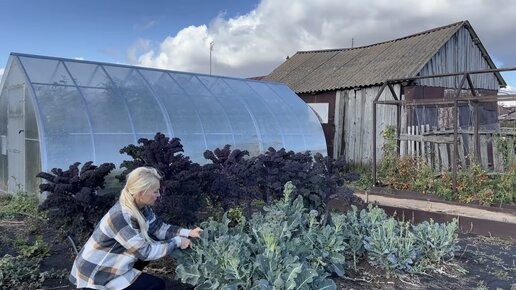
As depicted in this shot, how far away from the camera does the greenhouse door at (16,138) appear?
735cm

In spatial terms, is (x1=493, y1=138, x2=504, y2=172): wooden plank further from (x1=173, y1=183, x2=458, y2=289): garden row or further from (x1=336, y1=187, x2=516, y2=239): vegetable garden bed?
(x1=173, y1=183, x2=458, y2=289): garden row

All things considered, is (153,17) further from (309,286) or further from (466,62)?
(466,62)

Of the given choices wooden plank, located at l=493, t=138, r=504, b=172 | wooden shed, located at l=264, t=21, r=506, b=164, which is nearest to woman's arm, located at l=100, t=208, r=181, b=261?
wooden plank, located at l=493, t=138, r=504, b=172

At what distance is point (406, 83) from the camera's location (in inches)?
443

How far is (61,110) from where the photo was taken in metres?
6.90

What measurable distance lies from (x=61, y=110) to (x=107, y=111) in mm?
750

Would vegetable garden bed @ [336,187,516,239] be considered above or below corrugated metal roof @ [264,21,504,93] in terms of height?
below

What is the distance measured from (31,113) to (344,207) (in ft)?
17.4

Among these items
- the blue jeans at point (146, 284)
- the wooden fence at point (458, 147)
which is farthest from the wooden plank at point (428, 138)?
the blue jeans at point (146, 284)

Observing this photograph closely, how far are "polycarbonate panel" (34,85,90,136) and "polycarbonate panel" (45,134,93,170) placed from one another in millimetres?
112

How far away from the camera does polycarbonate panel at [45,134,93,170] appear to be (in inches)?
252

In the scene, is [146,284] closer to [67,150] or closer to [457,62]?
[67,150]

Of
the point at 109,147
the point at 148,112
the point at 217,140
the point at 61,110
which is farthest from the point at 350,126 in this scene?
the point at 61,110

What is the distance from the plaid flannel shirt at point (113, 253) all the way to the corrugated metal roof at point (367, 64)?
32.6 feet
